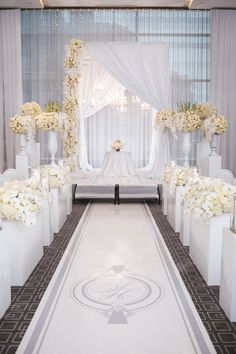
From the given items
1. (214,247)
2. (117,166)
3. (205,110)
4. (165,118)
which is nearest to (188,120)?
(205,110)

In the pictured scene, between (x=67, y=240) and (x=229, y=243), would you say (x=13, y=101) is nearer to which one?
(x=67, y=240)

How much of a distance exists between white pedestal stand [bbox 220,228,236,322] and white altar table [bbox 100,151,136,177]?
678cm

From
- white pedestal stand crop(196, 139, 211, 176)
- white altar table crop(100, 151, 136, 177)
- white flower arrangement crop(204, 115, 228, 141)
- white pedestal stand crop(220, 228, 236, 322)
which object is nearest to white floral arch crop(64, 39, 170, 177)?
white altar table crop(100, 151, 136, 177)

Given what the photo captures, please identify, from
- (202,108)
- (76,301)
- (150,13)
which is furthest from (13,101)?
(76,301)

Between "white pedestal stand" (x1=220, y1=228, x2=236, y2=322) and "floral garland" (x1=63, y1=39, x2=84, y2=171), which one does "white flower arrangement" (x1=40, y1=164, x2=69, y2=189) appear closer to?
"white pedestal stand" (x1=220, y1=228, x2=236, y2=322)

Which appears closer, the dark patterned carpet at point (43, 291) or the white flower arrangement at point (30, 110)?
the dark patterned carpet at point (43, 291)

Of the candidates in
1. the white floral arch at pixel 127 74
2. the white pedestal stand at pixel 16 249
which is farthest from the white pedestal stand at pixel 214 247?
the white floral arch at pixel 127 74

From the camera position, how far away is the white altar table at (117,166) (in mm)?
10420

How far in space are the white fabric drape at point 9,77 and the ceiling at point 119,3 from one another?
457 millimetres

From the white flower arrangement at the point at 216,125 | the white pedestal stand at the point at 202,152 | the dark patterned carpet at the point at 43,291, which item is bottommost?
the dark patterned carpet at the point at 43,291

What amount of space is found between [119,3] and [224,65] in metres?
3.22

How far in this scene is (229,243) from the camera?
3523mm

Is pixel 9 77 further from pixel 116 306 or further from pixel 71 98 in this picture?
pixel 116 306

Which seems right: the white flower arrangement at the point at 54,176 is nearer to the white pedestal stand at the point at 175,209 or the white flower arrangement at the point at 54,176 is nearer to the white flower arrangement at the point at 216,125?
the white pedestal stand at the point at 175,209
